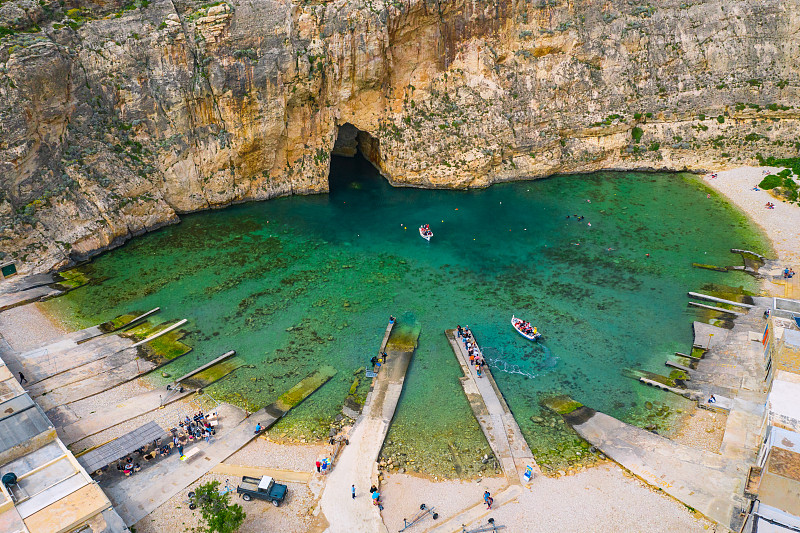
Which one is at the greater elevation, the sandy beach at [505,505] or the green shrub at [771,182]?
the green shrub at [771,182]

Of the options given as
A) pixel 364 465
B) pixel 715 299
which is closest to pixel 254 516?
pixel 364 465

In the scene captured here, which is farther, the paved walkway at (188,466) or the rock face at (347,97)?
the rock face at (347,97)

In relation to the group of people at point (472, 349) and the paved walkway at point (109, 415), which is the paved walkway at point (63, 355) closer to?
the paved walkway at point (109, 415)

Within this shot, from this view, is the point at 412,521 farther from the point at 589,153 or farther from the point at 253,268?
the point at 589,153

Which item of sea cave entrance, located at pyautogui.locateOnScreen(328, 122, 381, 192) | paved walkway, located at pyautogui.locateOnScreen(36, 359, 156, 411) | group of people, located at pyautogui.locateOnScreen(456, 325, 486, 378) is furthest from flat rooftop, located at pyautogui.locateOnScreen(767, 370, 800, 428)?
sea cave entrance, located at pyautogui.locateOnScreen(328, 122, 381, 192)

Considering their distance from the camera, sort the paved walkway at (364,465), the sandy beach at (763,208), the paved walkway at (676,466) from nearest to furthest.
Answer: the paved walkway at (364,465)
the paved walkway at (676,466)
the sandy beach at (763,208)

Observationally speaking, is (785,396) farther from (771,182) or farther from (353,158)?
(353,158)

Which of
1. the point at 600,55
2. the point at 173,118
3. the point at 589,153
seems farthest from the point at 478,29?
the point at 173,118

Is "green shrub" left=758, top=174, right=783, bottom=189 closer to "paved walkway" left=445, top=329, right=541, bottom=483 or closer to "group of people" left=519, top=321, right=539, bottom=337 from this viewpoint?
"group of people" left=519, top=321, right=539, bottom=337

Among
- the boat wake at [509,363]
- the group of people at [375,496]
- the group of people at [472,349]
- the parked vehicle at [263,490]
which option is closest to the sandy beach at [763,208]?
the boat wake at [509,363]
